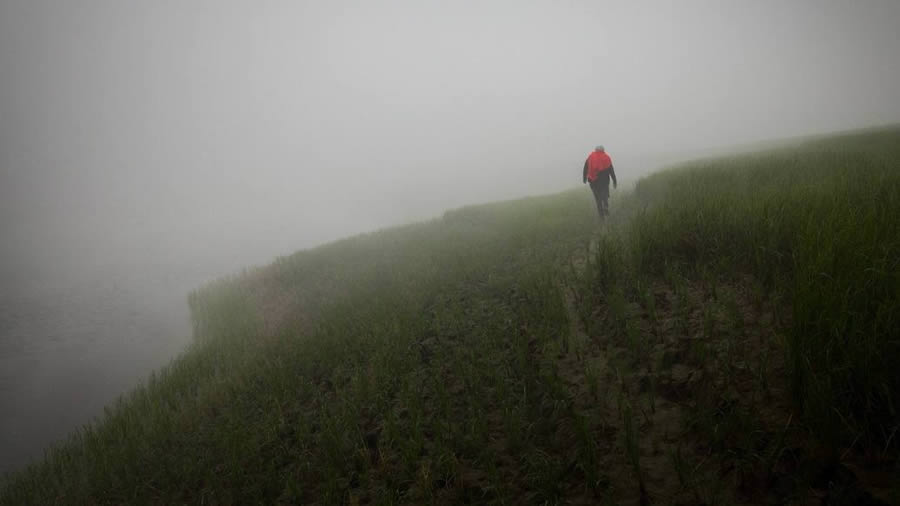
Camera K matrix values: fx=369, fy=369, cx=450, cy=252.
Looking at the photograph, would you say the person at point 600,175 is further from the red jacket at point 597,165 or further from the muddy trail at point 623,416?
the muddy trail at point 623,416

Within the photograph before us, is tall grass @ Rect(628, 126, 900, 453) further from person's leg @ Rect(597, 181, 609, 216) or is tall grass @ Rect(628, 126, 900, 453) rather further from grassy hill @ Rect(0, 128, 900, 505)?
person's leg @ Rect(597, 181, 609, 216)

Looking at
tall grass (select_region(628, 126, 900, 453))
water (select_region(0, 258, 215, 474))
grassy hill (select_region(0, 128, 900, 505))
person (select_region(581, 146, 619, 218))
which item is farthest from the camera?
person (select_region(581, 146, 619, 218))

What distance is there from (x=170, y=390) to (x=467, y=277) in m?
7.38

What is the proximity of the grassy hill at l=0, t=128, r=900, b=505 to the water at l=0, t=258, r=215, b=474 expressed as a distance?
14.2 feet

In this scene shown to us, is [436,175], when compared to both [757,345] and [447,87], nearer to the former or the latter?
[757,345]

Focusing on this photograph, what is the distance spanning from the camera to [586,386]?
14.6ft

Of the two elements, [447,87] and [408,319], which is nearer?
[408,319]

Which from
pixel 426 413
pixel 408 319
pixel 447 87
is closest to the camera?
pixel 426 413

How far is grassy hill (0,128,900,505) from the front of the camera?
9.58ft

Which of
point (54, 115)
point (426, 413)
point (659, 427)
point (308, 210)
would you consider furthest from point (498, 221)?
point (54, 115)

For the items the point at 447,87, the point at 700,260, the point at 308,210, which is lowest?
the point at 700,260

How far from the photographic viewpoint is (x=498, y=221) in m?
15.4

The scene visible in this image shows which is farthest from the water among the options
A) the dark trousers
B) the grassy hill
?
the dark trousers

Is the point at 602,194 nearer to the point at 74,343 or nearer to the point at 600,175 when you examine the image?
the point at 600,175
